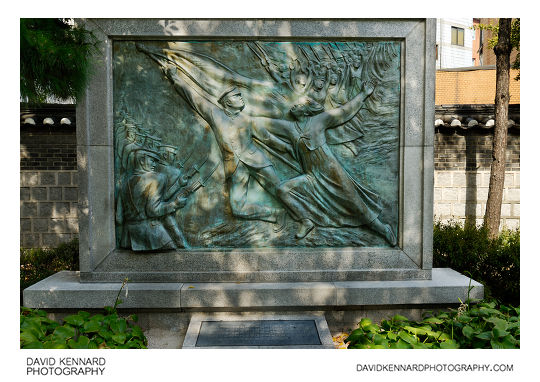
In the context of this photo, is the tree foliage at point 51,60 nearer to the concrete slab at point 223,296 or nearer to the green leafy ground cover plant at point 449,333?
the concrete slab at point 223,296

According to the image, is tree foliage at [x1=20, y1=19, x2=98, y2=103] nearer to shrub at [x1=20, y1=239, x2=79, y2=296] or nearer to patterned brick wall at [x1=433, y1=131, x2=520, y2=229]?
shrub at [x1=20, y1=239, x2=79, y2=296]

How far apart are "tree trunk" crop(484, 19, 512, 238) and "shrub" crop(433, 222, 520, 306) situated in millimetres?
527

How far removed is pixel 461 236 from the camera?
6371mm

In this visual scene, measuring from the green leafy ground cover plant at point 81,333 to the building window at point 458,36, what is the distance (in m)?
27.4

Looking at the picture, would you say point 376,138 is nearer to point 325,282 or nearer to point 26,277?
point 325,282

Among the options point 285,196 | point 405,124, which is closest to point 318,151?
point 285,196

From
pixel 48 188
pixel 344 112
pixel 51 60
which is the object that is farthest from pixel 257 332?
pixel 48 188

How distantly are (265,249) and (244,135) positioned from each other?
51.3 inches

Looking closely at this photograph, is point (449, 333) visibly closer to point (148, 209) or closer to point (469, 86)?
point (148, 209)

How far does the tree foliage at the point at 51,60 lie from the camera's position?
9.11 feet

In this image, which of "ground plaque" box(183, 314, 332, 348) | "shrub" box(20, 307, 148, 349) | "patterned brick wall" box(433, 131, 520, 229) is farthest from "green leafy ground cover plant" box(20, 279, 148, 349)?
"patterned brick wall" box(433, 131, 520, 229)

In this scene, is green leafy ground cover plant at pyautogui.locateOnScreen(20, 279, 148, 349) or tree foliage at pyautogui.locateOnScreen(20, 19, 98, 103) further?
green leafy ground cover plant at pyautogui.locateOnScreen(20, 279, 148, 349)

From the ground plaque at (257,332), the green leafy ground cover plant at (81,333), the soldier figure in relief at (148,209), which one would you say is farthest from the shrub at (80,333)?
the soldier figure in relief at (148,209)

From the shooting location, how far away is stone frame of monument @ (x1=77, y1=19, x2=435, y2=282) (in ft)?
13.4
